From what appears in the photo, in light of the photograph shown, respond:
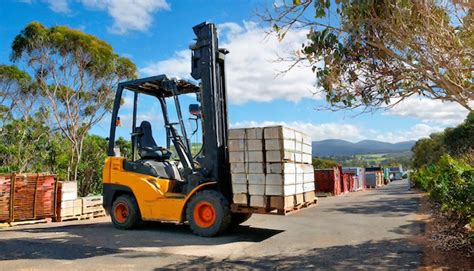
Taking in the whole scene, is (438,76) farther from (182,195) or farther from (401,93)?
(182,195)

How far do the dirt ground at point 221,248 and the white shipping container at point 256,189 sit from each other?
101 centimetres

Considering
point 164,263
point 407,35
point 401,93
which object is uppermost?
point 407,35

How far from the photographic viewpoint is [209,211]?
939 centimetres

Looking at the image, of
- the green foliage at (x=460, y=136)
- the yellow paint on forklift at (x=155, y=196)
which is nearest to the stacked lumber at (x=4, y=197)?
the yellow paint on forklift at (x=155, y=196)

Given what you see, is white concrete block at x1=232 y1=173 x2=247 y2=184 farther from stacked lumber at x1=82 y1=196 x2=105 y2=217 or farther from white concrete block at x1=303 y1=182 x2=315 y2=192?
stacked lumber at x1=82 y1=196 x2=105 y2=217

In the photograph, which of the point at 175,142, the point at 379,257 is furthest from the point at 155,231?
the point at 379,257

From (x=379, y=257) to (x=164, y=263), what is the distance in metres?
3.62

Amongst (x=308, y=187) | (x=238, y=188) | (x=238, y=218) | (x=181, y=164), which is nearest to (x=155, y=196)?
(x=181, y=164)

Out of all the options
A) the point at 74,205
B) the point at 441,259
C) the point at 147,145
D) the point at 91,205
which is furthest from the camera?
the point at 91,205

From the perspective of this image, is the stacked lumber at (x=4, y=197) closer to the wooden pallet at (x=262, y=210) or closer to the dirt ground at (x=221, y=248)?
the dirt ground at (x=221, y=248)

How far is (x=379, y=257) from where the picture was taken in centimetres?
737

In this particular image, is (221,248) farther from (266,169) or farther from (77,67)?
(77,67)

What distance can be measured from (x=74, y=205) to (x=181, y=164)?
700 centimetres

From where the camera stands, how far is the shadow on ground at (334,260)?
6.85m
